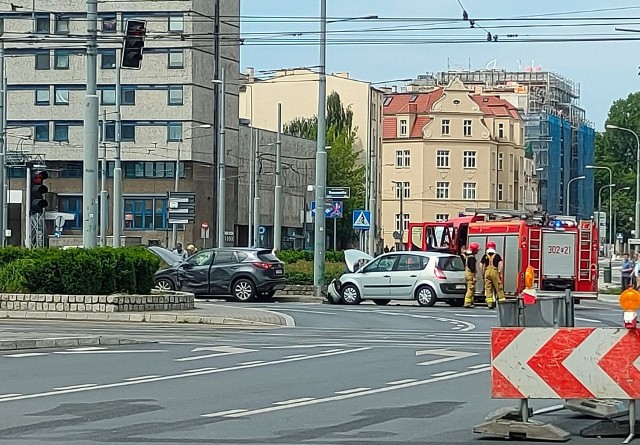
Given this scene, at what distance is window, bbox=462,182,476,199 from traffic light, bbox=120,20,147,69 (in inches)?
3314

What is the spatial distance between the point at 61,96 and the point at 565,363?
71.2m

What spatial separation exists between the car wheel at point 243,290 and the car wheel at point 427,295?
475 cm

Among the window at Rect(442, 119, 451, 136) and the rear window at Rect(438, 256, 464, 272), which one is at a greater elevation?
the window at Rect(442, 119, 451, 136)

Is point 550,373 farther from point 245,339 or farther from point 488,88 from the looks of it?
point 488,88

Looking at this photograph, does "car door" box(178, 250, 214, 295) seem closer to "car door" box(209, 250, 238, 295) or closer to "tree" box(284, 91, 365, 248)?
"car door" box(209, 250, 238, 295)

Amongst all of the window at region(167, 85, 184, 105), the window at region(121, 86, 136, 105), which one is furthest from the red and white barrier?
the window at region(121, 86, 136, 105)

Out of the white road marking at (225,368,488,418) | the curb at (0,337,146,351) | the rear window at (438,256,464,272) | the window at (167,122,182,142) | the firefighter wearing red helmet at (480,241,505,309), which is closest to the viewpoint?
the white road marking at (225,368,488,418)

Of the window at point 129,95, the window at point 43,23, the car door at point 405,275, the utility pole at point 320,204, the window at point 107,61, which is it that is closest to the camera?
the car door at point 405,275

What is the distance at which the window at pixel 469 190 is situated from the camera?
109363 mm

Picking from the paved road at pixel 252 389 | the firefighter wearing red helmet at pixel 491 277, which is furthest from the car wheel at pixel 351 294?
the paved road at pixel 252 389

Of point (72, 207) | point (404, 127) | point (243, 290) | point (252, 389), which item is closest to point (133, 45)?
point (243, 290)

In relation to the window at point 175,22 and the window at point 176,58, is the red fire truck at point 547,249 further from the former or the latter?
the window at point 176,58

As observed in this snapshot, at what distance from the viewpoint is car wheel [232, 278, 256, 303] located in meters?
37.4

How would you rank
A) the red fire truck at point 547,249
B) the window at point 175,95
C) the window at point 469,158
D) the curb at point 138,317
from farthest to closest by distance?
the window at point 469,158, the window at point 175,95, the red fire truck at point 547,249, the curb at point 138,317
